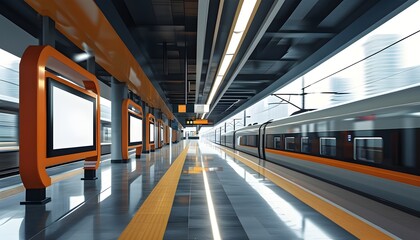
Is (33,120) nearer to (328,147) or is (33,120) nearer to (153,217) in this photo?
(153,217)

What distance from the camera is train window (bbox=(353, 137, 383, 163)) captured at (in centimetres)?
572

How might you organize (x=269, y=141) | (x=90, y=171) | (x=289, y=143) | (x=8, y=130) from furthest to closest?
(x=269, y=141) → (x=289, y=143) → (x=8, y=130) → (x=90, y=171)

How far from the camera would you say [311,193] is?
6.14m

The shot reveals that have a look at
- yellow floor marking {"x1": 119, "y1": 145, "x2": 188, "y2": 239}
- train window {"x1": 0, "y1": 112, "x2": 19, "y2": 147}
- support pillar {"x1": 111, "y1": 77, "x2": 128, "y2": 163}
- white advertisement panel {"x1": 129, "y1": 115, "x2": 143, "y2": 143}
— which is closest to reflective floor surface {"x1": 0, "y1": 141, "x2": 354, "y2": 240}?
yellow floor marking {"x1": 119, "y1": 145, "x2": 188, "y2": 239}

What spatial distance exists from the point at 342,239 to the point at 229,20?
469 cm

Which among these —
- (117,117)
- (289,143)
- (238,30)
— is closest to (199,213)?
(238,30)

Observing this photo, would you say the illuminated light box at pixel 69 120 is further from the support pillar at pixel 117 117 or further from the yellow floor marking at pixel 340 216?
the support pillar at pixel 117 117

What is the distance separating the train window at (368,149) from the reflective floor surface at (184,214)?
1864mm

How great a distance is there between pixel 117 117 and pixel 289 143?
284 inches

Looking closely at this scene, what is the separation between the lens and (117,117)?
40.3 feet

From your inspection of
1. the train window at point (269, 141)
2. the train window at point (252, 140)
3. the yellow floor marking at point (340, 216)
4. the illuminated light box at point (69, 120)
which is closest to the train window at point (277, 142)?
the train window at point (269, 141)

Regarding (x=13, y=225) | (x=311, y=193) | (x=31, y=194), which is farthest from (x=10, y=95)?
(x=311, y=193)

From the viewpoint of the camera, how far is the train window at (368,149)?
5.72m

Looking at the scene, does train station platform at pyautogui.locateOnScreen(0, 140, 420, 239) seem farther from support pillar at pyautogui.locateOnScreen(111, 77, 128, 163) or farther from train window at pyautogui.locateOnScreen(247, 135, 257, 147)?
train window at pyautogui.locateOnScreen(247, 135, 257, 147)
